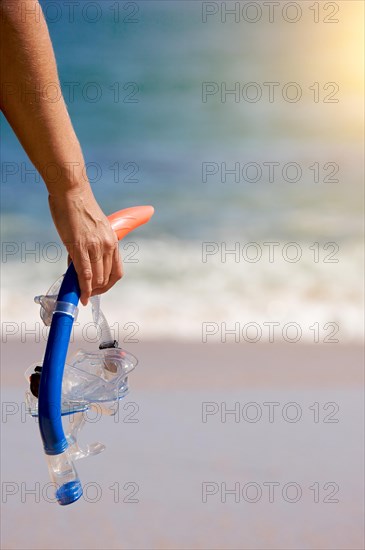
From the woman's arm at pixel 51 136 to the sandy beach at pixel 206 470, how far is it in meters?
1.44

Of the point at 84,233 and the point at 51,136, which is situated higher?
the point at 51,136

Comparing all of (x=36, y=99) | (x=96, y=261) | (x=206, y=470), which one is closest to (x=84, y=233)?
(x=96, y=261)

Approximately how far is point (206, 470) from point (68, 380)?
6.18 ft

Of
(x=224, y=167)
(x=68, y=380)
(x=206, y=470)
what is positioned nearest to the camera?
(x=68, y=380)

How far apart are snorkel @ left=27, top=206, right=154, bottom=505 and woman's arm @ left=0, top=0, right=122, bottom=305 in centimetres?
4

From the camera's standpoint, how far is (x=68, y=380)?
1.22m

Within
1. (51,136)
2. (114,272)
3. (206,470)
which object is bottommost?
(206,470)

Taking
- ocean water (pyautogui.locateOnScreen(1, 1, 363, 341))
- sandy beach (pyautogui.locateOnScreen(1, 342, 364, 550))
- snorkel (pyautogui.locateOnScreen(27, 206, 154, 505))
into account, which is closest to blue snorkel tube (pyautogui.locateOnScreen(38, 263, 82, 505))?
snorkel (pyautogui.locateOnScreen(27, 206, 154, 505))

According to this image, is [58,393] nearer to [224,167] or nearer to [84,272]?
[84,272]

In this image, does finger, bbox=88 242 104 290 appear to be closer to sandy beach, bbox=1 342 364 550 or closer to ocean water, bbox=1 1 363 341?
sandy beach, bbox=1 342 364 550

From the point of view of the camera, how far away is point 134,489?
2.82m

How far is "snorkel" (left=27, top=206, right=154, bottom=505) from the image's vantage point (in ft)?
3.78

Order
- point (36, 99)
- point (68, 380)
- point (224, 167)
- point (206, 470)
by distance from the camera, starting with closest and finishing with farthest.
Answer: point (36, 99) < point (68, 380) < point (206, 470) < point (224, 167)

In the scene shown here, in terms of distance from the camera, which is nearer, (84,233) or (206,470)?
(84,233)
